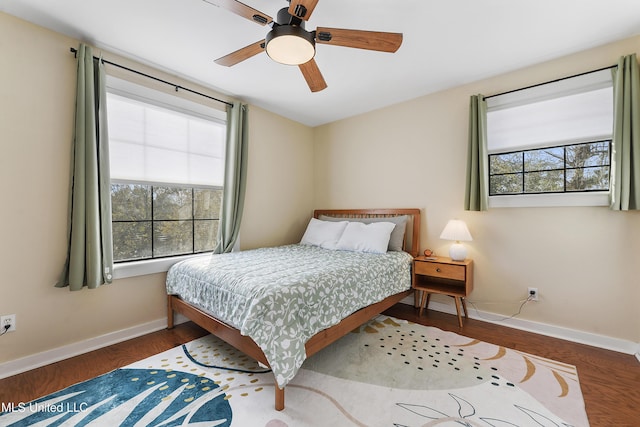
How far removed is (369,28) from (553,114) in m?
1.90

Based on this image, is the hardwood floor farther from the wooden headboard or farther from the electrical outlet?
the wooden headboard

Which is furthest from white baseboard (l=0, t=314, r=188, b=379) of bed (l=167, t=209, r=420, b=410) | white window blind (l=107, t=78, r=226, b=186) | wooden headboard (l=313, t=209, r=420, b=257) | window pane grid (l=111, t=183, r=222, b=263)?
wooden headboard (l=313, t=209, r=420, b=257)

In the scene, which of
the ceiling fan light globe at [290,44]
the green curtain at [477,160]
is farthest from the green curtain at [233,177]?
the green curtain at [477,160]

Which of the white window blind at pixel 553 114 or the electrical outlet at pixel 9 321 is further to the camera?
the white window blind at pixel 553 114

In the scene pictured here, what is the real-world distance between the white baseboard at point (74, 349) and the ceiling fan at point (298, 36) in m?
2.58

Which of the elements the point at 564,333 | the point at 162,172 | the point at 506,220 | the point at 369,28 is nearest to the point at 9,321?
the point at 162,172

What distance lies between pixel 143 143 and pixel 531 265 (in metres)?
3.88

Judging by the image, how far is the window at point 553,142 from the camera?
2.32 m

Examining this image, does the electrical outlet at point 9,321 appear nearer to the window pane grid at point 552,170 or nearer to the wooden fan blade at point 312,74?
the wooden fan blade at point 312,74

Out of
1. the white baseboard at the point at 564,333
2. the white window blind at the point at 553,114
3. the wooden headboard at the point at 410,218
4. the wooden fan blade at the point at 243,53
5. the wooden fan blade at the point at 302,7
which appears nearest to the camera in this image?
the wooden fan blade at the point at 302,7

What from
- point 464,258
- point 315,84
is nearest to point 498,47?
point 315,84

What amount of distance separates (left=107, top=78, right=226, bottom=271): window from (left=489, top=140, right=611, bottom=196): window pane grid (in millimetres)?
3066

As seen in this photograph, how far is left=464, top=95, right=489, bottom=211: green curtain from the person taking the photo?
272 centimetres

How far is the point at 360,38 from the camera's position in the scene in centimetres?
166
